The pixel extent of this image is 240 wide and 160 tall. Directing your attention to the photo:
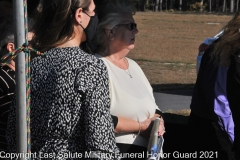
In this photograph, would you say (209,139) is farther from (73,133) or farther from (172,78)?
(172,78)

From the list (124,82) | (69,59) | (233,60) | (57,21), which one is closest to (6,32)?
(124,82)

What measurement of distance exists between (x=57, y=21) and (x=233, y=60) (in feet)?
4.13

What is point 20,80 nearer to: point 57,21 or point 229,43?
point 57,21

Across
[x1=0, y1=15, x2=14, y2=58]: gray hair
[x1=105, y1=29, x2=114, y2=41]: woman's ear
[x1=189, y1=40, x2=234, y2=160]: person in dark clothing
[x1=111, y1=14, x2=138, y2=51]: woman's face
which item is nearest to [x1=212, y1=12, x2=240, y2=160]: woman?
[x1=189, y1=40, x2=234, y2=160]: person in dark clothing

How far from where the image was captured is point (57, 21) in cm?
256

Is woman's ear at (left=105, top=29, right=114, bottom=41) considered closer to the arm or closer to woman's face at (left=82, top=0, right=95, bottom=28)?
woman's face at (left=82, top=0, right=95, bottom=28)

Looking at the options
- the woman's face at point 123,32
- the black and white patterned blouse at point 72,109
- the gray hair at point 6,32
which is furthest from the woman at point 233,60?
the gray hair at point 6,32

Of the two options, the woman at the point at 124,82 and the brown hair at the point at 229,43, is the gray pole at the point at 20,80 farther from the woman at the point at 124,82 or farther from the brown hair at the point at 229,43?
the brown hair at the point at 229,43

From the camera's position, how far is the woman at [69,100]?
7.80ft

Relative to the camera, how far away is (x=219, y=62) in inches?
148

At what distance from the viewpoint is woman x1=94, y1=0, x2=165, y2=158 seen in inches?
123

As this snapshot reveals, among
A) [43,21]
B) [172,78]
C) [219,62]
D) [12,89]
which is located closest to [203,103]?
[219,62]

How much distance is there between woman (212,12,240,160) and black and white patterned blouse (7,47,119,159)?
1.01 metres

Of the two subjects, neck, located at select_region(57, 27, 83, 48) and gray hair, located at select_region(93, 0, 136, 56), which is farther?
gray hair, located at select_region(93, 0, 136, 56)
